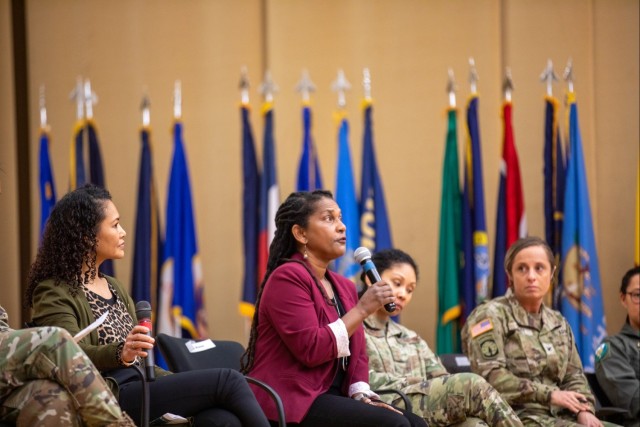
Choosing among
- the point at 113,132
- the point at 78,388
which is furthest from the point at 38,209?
the point at 78,388

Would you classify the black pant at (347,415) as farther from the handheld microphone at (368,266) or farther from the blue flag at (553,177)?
the blue flag at (553,177)

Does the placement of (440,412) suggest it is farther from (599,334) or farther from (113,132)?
(113,132)

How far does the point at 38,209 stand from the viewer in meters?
7.32

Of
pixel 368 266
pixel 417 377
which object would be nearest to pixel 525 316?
pixel 417 377

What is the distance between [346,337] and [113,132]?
14.5 ft

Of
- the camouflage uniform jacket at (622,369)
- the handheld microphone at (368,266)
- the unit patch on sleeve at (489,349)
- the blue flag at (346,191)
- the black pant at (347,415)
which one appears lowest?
the camouflage uniform jacket at (622,369)

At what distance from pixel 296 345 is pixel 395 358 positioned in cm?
108

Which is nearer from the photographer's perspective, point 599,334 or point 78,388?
point 78,388

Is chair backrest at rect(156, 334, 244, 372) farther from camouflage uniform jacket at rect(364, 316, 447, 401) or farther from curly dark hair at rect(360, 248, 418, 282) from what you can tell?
curly dark hair at rect(360, 248, 418, 282)

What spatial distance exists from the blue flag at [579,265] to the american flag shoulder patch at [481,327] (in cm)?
191

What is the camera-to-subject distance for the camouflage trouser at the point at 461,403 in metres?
4.01

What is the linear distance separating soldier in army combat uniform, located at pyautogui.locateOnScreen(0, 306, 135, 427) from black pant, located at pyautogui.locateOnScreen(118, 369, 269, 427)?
476 mm

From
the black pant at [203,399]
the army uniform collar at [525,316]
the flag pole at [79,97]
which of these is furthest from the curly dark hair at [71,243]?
the flag pole at [79,97]

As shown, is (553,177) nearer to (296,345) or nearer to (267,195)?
(267,195)
